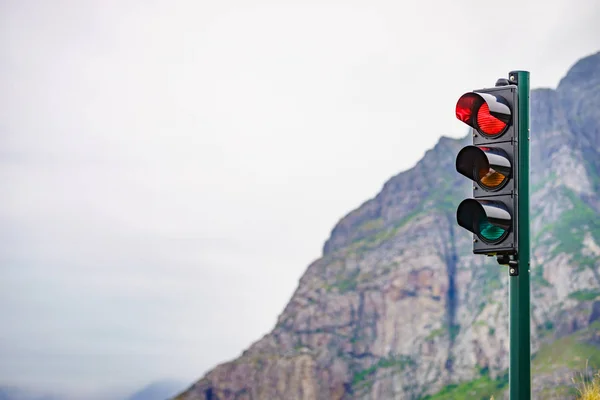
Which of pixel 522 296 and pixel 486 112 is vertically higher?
pixel 486 112

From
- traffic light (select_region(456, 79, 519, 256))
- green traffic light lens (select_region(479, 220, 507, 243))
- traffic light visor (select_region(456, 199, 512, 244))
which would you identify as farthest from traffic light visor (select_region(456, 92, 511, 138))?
green traffic light lens (select_region(479, 220, 507, 243))

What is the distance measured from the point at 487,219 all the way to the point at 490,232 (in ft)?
0.51

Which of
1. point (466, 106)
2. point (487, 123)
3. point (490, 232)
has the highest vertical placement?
point (466, 106)

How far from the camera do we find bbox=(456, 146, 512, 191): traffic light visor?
24.2 ft

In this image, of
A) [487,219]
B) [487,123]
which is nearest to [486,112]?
[487,123]

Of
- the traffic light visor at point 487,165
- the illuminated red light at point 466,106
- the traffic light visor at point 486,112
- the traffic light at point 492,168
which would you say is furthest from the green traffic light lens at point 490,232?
the illuminated red light at point 466,106

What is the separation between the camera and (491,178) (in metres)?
7.47

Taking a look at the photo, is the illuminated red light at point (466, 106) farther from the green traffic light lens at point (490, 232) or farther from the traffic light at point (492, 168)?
the green traffic light lens at point (490, 232)

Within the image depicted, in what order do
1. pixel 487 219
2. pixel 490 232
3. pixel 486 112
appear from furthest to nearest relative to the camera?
pixel 486 112
pixel 490 232
pixel 487 219

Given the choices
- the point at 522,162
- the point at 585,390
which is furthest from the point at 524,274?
the point at 585,390

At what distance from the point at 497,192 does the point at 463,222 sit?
1.20 feet

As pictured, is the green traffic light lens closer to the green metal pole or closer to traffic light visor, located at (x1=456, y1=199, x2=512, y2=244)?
traffic light visor, located at (x1=456, y1=199, x2=512, y2=244)

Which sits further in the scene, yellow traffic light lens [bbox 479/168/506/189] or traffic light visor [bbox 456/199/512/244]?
yellow traffic light lens [bbox 479/168/506/189]

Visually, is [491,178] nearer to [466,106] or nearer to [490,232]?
[490,232]
